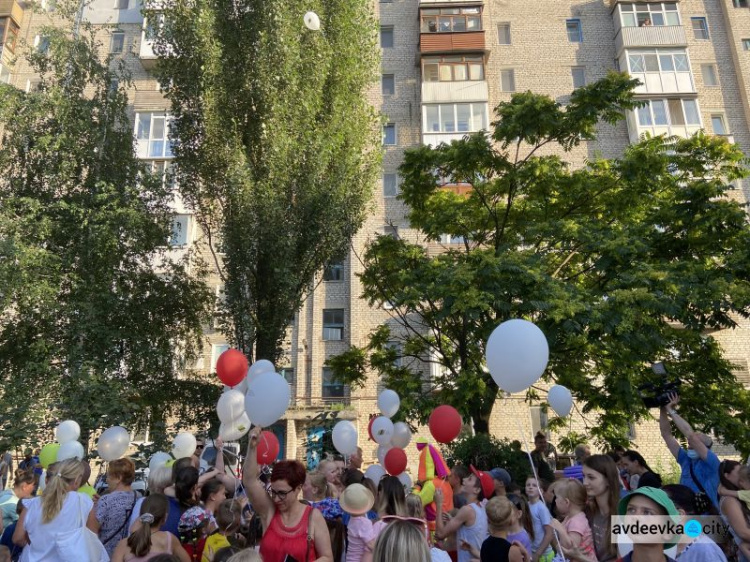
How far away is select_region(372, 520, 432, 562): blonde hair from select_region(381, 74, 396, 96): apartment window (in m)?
25.6

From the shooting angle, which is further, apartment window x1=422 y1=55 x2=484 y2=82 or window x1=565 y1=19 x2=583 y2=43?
window x1=565 y1=19 x2=583 y2=43

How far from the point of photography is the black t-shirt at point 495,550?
3.68 meters

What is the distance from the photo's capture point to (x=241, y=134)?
1311cm

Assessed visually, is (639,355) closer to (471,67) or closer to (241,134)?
(241,134)

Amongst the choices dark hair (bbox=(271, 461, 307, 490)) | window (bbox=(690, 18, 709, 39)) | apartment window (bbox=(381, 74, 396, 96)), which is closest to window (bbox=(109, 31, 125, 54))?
apartment window (bbox=(381, 74, 396, 96))

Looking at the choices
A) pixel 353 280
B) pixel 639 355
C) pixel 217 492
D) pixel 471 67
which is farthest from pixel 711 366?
pixel 471 67

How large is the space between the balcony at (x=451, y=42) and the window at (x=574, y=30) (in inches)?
208

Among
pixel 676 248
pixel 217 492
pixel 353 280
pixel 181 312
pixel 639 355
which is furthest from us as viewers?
pixel 353 280

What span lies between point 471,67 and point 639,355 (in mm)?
18522

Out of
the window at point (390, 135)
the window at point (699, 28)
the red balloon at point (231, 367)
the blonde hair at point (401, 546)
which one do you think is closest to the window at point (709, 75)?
the window at point (699, 28)

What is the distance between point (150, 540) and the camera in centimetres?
349

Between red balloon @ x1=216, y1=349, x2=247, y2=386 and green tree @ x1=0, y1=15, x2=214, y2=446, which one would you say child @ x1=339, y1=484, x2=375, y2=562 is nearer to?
red balloon @ x1=216, y1=349, x2=247, y2=386

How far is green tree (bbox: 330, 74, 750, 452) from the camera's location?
9.52 meters

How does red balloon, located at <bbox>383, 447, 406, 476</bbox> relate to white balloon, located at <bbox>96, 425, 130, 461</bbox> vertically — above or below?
below
